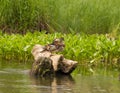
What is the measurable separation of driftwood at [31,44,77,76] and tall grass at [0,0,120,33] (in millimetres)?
6744

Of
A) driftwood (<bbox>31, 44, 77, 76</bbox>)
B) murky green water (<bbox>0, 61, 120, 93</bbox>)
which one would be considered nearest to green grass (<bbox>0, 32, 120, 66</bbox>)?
murky green water (<bbox>0, 61, 120, 93</bbox>)

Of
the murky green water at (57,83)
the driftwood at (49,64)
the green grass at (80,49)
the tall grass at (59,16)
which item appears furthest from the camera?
the tall grass at (59,16)

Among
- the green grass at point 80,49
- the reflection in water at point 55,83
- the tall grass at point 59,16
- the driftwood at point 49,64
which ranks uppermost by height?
the tall grass at point 59,16

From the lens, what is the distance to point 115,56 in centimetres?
1280

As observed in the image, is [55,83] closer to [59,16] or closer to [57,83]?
[57,83]

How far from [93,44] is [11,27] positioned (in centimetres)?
467

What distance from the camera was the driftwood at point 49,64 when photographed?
33.0 feet

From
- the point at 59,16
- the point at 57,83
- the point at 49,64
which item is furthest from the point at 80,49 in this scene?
the point at 59,16

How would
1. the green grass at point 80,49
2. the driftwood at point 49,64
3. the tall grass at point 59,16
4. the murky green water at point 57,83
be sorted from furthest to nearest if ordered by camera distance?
the tall grass at point 59,16, the green grass at point 80,49, the driftwood at point 49,64, the murky green water at point 57,83

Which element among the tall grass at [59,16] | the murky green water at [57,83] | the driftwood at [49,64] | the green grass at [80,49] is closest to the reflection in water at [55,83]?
the murky green water at [57,83]

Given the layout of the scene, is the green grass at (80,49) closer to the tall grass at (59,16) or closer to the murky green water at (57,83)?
the murky green water at (57,83)

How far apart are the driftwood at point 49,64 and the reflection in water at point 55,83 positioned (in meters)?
0.13

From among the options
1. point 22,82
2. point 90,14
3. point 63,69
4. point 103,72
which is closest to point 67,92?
point 22,82

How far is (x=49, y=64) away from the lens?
33.1ft
